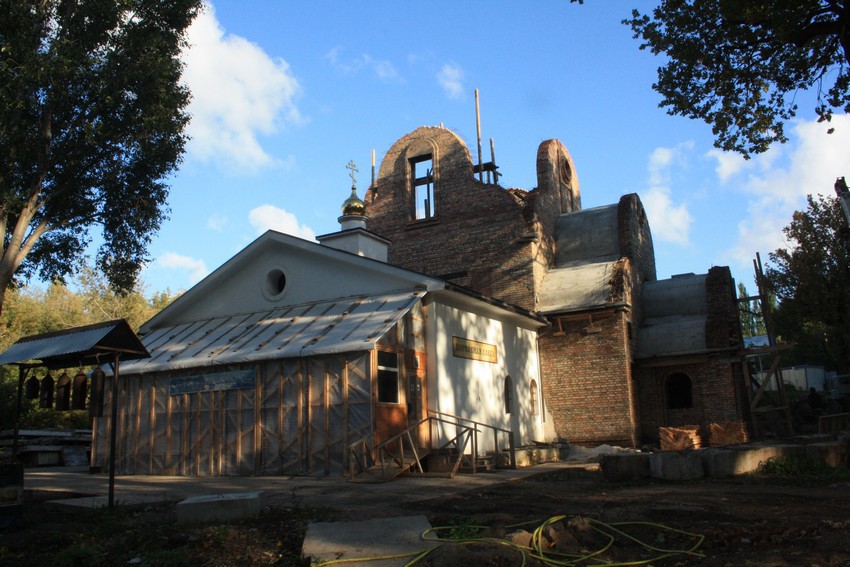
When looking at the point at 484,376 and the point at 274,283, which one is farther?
the point at 274,283

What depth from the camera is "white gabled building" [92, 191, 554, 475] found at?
15336 mm

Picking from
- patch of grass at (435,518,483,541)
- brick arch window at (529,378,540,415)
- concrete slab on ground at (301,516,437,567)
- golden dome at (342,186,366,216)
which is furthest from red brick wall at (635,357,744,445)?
concrete slab on ground at (301,516,437,567)

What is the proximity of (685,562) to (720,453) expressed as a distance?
6.40m

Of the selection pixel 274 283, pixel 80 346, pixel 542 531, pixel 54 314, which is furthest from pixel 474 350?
pixel 54 314

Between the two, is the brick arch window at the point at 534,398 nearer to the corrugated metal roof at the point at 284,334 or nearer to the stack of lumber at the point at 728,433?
the stack of lumber at the point at 728,433

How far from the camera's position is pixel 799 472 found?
37.3 feet

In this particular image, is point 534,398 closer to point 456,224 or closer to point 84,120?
point 456,224

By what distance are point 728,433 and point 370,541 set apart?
15.8 metres

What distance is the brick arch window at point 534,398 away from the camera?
2159 cm

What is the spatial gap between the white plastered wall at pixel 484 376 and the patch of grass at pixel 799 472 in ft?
24.8

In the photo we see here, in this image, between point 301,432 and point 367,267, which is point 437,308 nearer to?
point 367,267

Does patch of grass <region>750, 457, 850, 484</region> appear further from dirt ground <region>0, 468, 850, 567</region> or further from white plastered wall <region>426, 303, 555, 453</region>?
white plastered wall <region>426, 303, 555, 453</region>

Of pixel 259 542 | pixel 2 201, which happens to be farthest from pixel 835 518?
pixel 2 201

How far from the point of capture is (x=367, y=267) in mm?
18000
